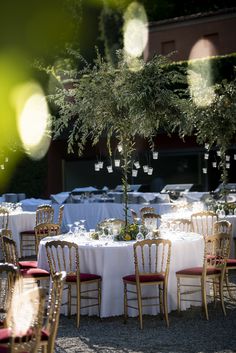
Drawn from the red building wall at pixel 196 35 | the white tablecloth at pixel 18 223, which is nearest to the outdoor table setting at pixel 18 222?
the white tablecloth at pixel 18 223

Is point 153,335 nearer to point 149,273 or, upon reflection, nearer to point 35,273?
point 149,273

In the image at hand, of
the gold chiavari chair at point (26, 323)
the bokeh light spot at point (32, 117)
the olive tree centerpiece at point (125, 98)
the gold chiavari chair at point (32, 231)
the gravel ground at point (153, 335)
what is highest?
the bokeh light spot at point (32, 117)

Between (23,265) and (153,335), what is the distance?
2.45 m

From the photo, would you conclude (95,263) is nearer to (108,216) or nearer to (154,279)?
(154,279)

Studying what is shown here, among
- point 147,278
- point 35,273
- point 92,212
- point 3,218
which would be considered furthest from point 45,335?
point 92,212

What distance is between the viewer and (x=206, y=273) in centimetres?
835

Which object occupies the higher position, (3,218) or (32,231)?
(3,218)

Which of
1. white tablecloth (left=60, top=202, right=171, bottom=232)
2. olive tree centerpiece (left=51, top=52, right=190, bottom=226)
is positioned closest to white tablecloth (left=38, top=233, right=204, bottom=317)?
olive tree centerpiece (left=51, top=52, right=190, bottom=226)

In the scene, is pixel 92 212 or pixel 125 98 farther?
pixel 92 212

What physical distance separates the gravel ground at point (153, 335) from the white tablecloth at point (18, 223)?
6.06m

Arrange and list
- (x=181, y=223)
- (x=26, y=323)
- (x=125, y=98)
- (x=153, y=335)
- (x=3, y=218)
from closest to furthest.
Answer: (x=26, y=323) → (x=153, y=335) → (x=125, y=98) → (x=181, y=223) → (x=3, y=218)

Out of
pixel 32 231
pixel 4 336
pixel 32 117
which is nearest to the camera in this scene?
pixel 4 336

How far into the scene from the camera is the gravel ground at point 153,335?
6.81 metres

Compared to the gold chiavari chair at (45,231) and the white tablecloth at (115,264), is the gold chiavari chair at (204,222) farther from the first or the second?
the white tablecloth at (115,264)
